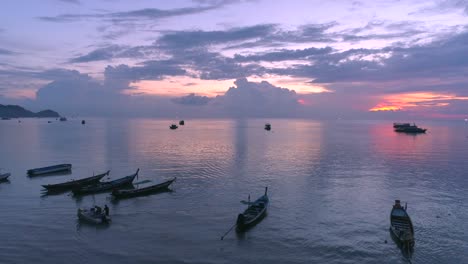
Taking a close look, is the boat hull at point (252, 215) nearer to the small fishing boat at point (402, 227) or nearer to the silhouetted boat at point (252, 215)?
the silhouetted boat at point (252, 215)

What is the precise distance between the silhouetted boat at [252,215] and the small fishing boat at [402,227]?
51.3 feet

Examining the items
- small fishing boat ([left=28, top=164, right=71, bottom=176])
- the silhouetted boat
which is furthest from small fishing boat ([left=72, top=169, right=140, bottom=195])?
the silhouetted boat

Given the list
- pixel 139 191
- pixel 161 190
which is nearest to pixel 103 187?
pixel 139 191

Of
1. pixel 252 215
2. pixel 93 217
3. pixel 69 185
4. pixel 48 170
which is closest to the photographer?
pixel 93 217

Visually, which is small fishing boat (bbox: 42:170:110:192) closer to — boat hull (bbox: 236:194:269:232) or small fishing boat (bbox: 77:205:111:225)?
small fishing boat (bbox: 77:205:111:225)

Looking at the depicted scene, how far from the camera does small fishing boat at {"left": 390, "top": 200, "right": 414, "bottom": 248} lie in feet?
132

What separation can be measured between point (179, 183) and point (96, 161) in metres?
38.0

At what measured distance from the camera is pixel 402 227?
44219 millimetres

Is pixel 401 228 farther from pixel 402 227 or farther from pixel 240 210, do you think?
pixel 240 210

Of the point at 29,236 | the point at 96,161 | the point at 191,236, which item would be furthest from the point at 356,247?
the point at 96,161

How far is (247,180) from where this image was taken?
7338cm

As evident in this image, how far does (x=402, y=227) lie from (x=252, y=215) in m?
17.5

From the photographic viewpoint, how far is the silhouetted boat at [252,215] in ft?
147

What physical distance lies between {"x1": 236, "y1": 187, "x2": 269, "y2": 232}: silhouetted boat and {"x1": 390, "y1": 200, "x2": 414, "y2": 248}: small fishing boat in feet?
51.3
